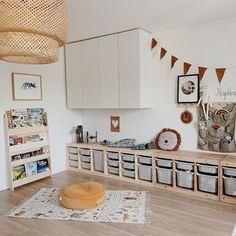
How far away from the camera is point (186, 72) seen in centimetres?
335

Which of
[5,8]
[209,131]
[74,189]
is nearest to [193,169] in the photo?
[209,131]

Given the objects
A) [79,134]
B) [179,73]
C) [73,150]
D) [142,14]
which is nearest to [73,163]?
[73,150]

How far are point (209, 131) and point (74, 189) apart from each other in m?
1.93

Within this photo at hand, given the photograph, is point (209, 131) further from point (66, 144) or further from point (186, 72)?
point (66, 144)

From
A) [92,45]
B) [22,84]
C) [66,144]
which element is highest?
[92,45]

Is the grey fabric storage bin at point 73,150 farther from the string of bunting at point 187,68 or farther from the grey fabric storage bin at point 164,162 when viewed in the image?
the string of bunting at point 187,68

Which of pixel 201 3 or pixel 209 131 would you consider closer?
pixel 201 3

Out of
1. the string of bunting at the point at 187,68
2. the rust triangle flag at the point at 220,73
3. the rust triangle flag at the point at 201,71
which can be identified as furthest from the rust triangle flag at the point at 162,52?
the rust triangle flag at the point at 220,73

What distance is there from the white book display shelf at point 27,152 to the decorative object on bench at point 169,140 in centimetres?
184

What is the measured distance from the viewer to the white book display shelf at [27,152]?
338 centimetres

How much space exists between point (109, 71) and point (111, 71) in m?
0.04

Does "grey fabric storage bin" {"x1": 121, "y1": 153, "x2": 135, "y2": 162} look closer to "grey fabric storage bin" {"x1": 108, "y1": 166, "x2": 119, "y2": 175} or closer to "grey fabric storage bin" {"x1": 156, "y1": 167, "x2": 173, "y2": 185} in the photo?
"grey fabric storage bin" {"x1": 108, "y1": 166, "x2": 119, "y2": 175}

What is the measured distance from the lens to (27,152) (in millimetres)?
3615

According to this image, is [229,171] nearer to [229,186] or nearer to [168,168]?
[229,186]
